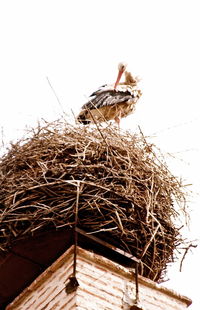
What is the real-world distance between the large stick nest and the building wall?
0.21m

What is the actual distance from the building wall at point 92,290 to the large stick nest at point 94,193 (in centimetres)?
21

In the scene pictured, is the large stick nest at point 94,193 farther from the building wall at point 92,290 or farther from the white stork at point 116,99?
the white stork at point 116,99

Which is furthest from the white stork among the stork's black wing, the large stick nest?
the large stick nest

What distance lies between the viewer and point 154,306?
409 cm

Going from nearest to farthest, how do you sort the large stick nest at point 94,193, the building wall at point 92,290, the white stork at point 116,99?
the building wall at point 92,290 < the large stick nest at point 94,193 < the white stork at point 116,99

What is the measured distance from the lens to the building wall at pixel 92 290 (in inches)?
150

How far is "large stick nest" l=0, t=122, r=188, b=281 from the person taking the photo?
14.0ft

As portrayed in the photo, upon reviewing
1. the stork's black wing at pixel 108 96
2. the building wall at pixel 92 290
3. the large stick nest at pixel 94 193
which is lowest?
the building wall at pixel 92 290

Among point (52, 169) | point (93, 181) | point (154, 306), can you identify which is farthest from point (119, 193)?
point (154, 306)

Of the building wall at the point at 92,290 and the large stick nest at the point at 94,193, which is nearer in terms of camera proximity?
the building wall at the point at 92,290

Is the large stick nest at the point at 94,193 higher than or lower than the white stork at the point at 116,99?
lower

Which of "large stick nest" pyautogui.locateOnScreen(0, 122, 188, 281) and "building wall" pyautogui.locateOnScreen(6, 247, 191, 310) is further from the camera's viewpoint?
"large stick nest" pyautogui.locateOnScreen(0, 122, 188, 281)

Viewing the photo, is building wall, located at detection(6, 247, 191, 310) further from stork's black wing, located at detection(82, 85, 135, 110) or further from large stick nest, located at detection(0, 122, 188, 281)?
stork's black wing, located at detection(82, 85, 135, 110)

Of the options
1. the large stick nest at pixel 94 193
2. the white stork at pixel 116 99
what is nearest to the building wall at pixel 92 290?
the large stick nest at pixel 94 193
